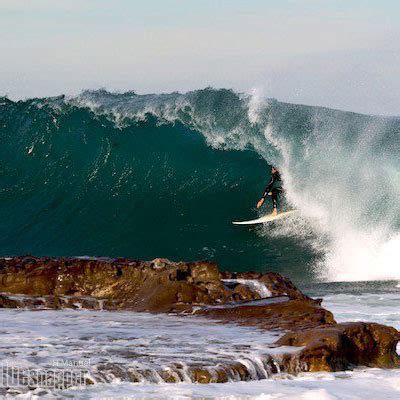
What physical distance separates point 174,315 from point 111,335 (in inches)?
65.9

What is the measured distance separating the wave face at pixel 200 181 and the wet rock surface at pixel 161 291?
8994 mm

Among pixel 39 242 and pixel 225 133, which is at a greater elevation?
pixel 225 133

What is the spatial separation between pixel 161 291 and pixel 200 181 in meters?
15.6

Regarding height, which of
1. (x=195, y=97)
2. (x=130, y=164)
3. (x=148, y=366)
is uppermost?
(x=195, y=97)

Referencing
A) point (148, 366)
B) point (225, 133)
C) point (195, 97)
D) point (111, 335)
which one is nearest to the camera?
point (148, 366)

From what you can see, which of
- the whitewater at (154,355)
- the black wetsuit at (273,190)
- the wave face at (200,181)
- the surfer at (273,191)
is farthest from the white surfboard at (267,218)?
the whitewater at (154,355)

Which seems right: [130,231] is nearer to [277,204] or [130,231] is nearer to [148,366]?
[277,204]

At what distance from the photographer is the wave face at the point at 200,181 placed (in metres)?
23.7

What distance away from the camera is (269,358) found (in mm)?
8977

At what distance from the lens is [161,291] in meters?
12.3

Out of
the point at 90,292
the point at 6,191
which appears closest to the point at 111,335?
the point at 90,292

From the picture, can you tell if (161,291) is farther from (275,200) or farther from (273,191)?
(275,200)

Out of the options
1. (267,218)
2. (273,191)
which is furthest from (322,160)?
(273,191)

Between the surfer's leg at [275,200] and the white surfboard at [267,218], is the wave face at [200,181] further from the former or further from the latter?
the surfer's leg at [275,200]
